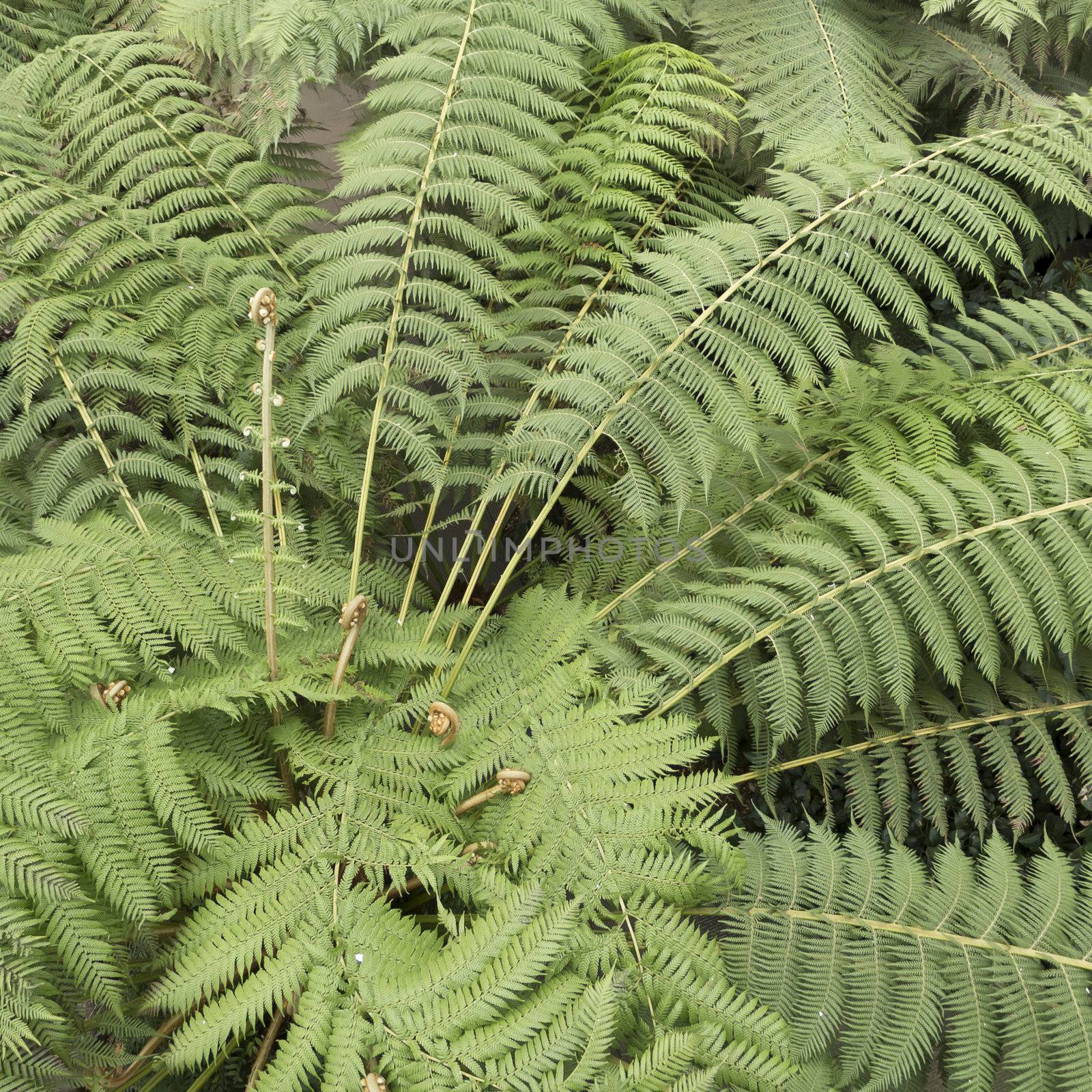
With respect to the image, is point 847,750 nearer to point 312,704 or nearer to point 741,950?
point 741,950

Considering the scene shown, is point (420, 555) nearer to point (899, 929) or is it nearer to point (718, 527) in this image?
point (718, 527)

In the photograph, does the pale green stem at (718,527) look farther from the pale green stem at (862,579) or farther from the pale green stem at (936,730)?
the pale green stem at (936,730)

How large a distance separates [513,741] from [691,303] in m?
0.91

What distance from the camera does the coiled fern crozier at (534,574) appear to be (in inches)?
45.5

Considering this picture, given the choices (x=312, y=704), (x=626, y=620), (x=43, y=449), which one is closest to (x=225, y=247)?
(x=43, y=449)

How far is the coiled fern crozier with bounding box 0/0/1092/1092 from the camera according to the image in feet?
3.79

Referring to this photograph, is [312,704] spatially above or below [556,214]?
below

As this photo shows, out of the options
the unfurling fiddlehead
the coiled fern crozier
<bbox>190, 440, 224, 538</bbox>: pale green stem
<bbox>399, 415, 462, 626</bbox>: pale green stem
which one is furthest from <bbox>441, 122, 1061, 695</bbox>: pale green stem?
<bbox>190, 440, 224, 538</bbox>: pale green stem

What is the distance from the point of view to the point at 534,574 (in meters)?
2.05

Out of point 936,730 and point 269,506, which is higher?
point 269,506

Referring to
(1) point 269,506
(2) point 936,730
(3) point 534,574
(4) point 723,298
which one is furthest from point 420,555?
(2) point 936,730

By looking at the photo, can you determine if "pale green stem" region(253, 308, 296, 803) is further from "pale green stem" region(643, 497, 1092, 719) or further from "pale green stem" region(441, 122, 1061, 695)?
"pale green stem" region(643, 497, 1092, 719)

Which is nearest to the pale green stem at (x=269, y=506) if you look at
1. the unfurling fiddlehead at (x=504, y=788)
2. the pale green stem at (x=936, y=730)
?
the unfurling fiddlehead at (x=504, y=788)

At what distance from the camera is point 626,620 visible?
5.86 ft
